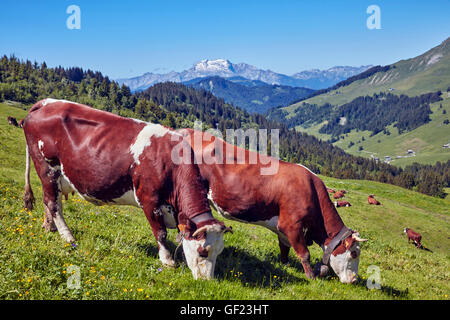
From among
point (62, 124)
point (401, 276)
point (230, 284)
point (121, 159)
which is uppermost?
point (62, 124)

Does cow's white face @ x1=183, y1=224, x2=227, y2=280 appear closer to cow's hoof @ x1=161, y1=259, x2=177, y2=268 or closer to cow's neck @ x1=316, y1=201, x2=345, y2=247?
cow's hoof @ x1=161, y1=259, x2=177, y2=268

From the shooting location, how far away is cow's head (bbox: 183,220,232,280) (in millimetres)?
6293

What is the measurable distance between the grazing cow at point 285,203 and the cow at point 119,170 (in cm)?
128

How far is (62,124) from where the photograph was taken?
809 cm

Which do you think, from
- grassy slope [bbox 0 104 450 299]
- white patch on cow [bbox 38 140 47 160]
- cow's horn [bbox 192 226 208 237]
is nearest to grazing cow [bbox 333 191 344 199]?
grassy slope [bbox 0 104 450 299]

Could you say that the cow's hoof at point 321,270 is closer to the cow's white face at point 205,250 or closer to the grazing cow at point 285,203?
the grazing cow at point 285,203

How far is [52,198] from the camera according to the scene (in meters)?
8.30

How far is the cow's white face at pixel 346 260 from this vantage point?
797 cm

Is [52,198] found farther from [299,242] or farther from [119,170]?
[299,242]

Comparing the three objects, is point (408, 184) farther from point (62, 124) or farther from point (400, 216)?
point (62, 124)

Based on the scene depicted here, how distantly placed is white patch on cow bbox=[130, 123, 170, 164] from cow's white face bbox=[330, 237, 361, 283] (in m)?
5.56
